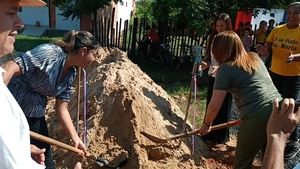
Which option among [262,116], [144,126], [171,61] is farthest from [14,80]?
[171,61]

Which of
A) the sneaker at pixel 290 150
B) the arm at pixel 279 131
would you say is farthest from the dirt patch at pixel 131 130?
the arm at pixel 279 131

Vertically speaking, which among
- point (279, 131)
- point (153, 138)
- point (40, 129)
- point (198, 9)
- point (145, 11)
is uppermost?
point (198, 9)

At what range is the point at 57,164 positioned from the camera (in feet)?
12.8

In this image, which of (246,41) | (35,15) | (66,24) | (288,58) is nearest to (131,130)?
(288,58)

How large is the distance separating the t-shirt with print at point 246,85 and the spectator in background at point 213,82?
1221mm

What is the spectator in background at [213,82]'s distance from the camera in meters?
4.43

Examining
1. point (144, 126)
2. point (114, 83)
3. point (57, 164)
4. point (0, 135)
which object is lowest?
point (57, 164)

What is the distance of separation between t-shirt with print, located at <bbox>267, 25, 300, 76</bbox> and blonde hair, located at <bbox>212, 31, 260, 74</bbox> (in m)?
1.55

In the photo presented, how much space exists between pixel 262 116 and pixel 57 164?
2.30 m

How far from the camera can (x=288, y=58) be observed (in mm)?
4352

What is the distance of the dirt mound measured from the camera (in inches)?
152

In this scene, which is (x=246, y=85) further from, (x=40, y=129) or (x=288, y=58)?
(x=40, y=129)

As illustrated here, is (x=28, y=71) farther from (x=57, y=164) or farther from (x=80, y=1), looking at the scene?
(x=80, y=1)

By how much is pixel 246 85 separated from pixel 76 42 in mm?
1554
